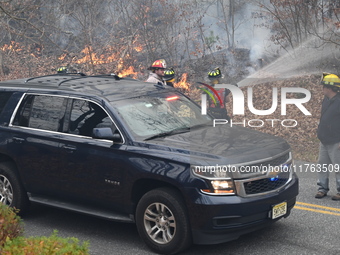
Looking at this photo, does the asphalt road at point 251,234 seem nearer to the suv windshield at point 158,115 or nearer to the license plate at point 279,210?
the license plate at point 279,210

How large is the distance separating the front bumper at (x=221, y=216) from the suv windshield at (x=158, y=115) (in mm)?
1138

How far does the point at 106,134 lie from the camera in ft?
22.6

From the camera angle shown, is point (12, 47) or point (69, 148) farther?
point (12, 47)

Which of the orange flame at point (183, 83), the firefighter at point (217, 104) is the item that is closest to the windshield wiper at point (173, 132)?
the firefighter at point (217, 104)

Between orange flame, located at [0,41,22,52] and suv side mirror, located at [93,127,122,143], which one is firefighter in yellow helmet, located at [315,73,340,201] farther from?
orange flame, located at [0,41,22,52]

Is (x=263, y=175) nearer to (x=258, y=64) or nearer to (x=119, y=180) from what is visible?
(x=119, y=180)

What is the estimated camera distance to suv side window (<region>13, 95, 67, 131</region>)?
7.63 m

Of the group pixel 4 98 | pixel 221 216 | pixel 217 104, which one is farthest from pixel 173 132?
pixel 217 104

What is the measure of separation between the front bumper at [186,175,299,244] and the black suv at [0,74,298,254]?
10mm

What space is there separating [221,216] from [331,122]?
335 cm

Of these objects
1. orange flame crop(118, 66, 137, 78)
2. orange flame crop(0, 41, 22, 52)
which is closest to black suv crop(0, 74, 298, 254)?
orange flame crop(118, 66, 137, 78)

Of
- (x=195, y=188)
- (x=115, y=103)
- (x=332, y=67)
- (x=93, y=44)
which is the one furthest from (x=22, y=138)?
(x=93, y=44)

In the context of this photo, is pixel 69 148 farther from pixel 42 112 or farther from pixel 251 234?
pixel 251 234

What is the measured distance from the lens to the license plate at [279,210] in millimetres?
6559
